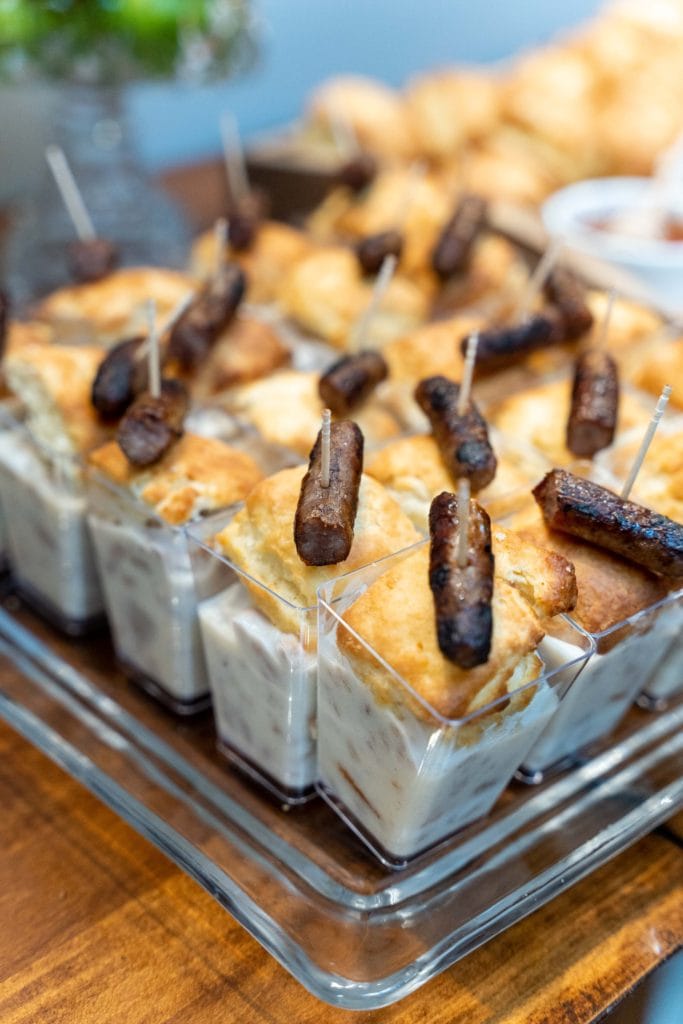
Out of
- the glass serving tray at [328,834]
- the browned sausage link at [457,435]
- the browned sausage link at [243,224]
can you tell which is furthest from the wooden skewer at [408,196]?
the glass serving tray at [328,834]

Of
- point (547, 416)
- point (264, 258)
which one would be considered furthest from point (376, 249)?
point (547, 416)

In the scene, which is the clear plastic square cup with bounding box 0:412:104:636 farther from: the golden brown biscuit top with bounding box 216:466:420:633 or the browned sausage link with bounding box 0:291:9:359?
the golden brown biscuit top with bounding box 216:466:420:633

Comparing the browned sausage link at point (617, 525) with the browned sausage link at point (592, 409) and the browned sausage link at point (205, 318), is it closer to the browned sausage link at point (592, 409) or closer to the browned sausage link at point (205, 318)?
the browned sausage link at point (592, 409)

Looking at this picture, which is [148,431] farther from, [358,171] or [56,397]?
[358,171]

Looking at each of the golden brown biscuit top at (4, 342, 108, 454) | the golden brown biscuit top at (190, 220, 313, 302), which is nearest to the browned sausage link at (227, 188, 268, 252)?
the golden brown biscuit top at (190, 220, 313, 302)

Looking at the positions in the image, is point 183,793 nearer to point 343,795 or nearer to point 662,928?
point 343,795

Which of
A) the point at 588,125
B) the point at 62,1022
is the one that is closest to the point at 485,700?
the point at 62,1022
